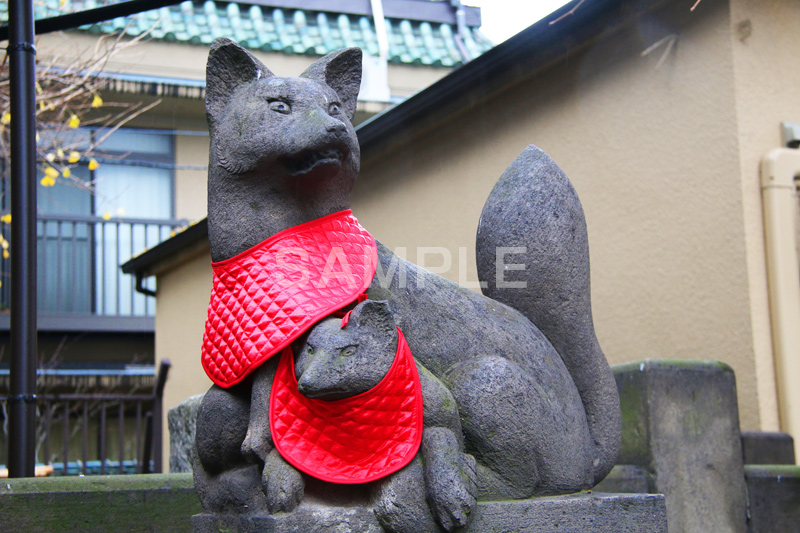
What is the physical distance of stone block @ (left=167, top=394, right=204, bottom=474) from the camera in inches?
204

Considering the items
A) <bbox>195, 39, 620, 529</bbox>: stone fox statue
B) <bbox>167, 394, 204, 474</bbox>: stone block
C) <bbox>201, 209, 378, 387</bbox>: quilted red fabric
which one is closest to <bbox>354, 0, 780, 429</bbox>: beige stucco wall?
<bbox>195, 39, 620, 529</bbox>: stone fox statue

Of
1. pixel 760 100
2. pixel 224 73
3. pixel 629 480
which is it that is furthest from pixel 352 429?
pixel 760 100

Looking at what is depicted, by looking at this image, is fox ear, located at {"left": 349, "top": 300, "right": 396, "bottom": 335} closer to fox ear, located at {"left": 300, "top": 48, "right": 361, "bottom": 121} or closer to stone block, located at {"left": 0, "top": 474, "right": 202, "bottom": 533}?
fox ear, located at {"left": 300, "top": 48, "right": 361, "bottom": 121}

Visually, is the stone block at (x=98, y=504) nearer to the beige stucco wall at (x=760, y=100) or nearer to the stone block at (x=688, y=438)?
the stone block at (x=688, y=438)

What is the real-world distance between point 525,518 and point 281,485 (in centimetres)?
69

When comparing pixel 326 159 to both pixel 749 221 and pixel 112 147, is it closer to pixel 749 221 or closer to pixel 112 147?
pixel 749 221

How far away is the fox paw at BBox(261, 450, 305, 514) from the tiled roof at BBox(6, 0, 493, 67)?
24.1ft

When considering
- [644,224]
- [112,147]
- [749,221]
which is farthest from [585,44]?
[112,147]

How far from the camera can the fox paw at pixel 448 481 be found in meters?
2.32

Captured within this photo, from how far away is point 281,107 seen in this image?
2.59 metres

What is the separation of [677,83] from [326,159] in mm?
3001

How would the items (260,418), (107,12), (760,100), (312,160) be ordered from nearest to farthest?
(260,418) → (312,160) → (107,12) → (760,100)

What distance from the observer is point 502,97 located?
19.8ft

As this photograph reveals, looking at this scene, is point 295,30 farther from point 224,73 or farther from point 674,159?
point 224,73
